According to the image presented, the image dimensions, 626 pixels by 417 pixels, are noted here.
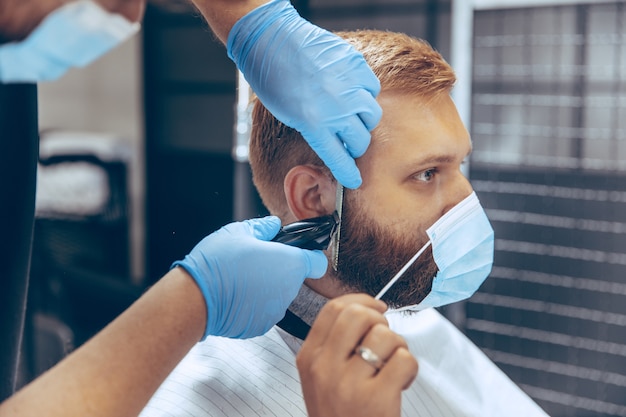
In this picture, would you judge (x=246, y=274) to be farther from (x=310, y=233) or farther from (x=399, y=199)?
(x=399, y=199)

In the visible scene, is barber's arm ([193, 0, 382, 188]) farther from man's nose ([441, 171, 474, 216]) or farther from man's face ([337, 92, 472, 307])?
man's nose ([441, 171, 474, 216])

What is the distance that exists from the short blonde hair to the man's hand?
1.29ft

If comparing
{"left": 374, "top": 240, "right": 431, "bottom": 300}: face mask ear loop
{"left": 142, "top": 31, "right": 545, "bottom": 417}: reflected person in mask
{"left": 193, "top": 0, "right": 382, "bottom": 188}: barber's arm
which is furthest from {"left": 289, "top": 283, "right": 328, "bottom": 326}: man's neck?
{"left": 193, "top": 0, "right": 382, "bottom": 188}: barber's arm

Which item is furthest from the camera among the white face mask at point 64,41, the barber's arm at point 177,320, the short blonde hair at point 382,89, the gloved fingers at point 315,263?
the short blonde hair at point 382,89

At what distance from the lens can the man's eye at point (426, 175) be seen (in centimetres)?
112

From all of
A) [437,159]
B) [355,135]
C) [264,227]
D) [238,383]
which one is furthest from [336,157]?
[238,383]

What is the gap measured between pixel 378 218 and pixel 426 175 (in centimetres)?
12

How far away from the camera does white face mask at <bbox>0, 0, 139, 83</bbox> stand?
51 centimetres

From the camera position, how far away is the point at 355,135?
939 mm

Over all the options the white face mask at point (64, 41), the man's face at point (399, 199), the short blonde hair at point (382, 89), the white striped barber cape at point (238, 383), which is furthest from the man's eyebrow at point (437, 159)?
the white face mask at point (64, 41)

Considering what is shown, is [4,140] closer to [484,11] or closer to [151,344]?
[151,344]

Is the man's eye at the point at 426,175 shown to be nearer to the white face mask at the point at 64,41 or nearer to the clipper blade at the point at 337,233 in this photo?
the clipper blade at the point at 337,233

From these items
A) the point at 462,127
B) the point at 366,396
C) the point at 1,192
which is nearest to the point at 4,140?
the point at 1,192

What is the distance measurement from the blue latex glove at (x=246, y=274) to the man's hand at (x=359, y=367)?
0.45 feet
